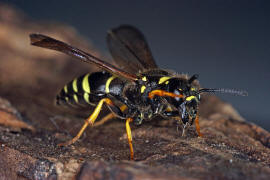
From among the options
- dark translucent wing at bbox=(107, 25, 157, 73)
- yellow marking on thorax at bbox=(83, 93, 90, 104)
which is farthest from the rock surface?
dark translucent wing at bbox=(107, 25, 157, 73)

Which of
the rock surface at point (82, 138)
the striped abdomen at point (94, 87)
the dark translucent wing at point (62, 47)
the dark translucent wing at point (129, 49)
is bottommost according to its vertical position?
the rock surface at point (82, 138)

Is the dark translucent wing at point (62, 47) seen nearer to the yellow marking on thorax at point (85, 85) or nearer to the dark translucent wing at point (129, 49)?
the yellow marking on thorax at point (85, 85)

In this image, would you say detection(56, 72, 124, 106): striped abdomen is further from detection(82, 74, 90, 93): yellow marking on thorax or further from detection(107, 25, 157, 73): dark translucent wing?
detection(107, 25, 157, 73): dark translucent wing

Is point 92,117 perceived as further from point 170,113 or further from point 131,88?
point 170,113

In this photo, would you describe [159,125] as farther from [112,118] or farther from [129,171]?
[129,171]

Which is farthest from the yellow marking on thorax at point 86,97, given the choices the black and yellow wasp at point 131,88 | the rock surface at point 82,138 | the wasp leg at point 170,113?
the wasp leg at point 170,113

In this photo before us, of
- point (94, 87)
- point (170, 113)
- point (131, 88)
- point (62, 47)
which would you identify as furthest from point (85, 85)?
point (170, 113)
